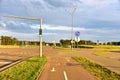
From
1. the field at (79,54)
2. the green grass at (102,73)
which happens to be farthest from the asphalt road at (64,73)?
the field at (79,54)

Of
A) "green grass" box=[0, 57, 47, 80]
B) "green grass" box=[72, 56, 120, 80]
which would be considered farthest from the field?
"green grass" box=[0, 57, 47, 80]

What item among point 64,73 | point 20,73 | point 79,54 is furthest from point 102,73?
point 79,54

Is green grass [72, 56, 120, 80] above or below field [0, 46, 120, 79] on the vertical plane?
below

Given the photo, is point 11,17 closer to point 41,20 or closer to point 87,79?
point 41,20

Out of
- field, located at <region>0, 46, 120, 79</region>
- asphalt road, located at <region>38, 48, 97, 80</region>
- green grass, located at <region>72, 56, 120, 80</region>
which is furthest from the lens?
→ field, located at <region>0, 46, 120, 79</region>

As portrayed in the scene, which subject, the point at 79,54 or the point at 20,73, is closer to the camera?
the point at 20,73

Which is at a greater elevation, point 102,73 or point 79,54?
point 79,54

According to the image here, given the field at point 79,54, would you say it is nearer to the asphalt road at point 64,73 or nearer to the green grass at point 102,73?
the green grass at point 102,73

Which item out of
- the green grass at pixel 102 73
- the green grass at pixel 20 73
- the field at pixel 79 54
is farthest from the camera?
the field at pixel 79 54

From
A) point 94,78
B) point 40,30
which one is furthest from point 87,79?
point 40,30

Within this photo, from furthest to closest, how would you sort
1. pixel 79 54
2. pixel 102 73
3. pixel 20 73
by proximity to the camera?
1. pixel 79 54
2. pixel 102 73
3. pixel 20 73

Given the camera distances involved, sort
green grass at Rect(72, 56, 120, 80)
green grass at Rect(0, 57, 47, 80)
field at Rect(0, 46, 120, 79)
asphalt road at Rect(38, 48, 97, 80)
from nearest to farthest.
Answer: green grass at Rect(0, 57, 47, 80), asphalt road at Rect(38, 48, 97, 80), green grass at Rect(72, 56, 120, 80), field at Rect(0, 46, 120, 79)

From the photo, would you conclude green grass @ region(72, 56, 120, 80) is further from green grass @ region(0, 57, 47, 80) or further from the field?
green grass @ region(0, 57, 47, 80)

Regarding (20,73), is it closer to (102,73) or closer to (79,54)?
(102,73)
